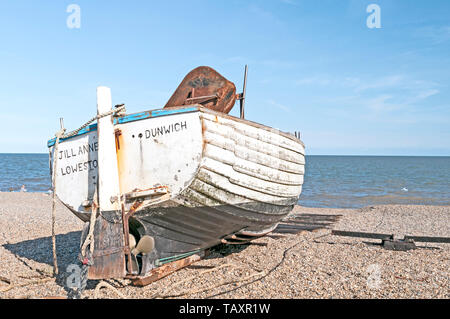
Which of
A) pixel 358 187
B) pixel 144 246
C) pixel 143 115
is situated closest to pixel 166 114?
pixel 143 115

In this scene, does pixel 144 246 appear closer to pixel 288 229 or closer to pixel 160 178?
pixel 160 178

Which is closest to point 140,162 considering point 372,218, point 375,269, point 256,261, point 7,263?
point 256,261

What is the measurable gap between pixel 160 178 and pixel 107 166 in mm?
741

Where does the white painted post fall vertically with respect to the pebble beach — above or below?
above

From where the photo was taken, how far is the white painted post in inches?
191

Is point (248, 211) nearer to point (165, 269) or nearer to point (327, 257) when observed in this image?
point (165, 269)

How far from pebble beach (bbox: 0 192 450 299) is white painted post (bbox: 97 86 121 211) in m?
1.16

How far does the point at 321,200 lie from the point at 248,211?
1970 cm

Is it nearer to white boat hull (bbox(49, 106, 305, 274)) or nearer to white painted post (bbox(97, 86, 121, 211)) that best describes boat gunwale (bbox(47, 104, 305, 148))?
white boat hull (bbox(49, 106, 305, 274))

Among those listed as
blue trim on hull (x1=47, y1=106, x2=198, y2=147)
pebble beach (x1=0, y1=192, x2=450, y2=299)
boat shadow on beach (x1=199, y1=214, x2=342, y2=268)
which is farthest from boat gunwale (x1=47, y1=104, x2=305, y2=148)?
boat shadow on beach (x1=199, y1=214, x2=342, y2=268)

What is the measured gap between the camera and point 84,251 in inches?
189

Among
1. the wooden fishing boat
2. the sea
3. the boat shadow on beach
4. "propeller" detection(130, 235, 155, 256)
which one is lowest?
the sea

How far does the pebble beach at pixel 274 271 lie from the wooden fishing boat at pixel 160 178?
63 cm

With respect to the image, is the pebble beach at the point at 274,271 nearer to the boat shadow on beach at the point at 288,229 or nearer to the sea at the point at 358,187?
the boat shadow on beach at the point at 288,229
